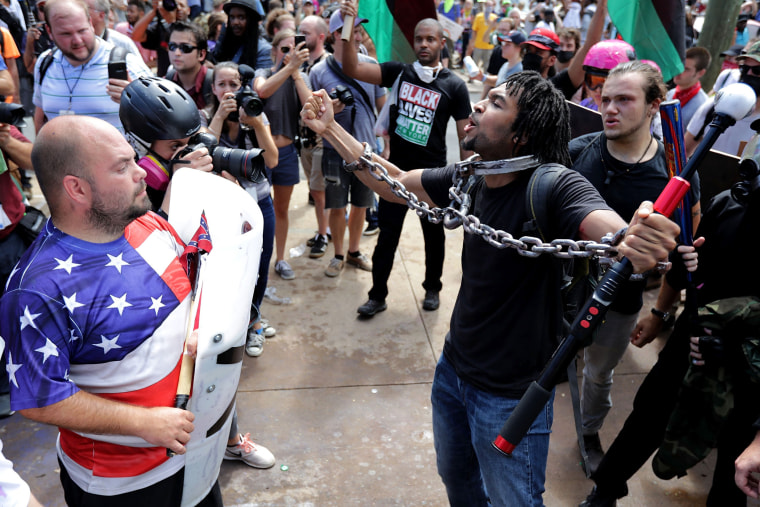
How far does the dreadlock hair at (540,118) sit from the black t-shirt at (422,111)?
2554mm

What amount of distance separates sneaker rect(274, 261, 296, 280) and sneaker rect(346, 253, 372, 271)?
60 cm

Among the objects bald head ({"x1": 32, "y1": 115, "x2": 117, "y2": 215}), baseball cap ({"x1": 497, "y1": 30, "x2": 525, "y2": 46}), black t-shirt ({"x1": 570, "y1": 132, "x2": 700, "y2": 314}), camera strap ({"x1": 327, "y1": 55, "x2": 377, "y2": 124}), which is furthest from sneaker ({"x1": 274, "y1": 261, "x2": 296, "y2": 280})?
bald head ({"x1": 32, "y1": 115, "x2": 117, "y2": 215})

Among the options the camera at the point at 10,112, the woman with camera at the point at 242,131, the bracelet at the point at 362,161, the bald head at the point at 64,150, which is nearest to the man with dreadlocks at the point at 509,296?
the bracelet at the point at 362,161

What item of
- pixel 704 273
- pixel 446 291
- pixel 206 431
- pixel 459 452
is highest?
pixel 704 273

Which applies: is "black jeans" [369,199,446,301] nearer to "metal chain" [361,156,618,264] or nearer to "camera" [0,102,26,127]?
"metal chain" [361,156,618,264]

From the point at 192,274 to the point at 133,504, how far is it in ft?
2.62

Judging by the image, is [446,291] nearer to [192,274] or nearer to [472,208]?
[472,208]

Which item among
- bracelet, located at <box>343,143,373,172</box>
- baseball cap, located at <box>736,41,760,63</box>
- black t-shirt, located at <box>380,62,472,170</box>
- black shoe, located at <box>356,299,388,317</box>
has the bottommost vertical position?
black shoe, located at <box>356,299,388,317</box>

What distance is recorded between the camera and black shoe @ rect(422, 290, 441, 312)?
5062 millimetres

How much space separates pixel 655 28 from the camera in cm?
413

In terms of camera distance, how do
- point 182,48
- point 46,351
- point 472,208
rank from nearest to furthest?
1. point 46,351
2. point 472,208
3. point 182,48

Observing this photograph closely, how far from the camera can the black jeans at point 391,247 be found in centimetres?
484

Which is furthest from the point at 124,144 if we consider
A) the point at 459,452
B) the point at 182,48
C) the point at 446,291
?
the point at 446,291

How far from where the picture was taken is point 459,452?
242cm
